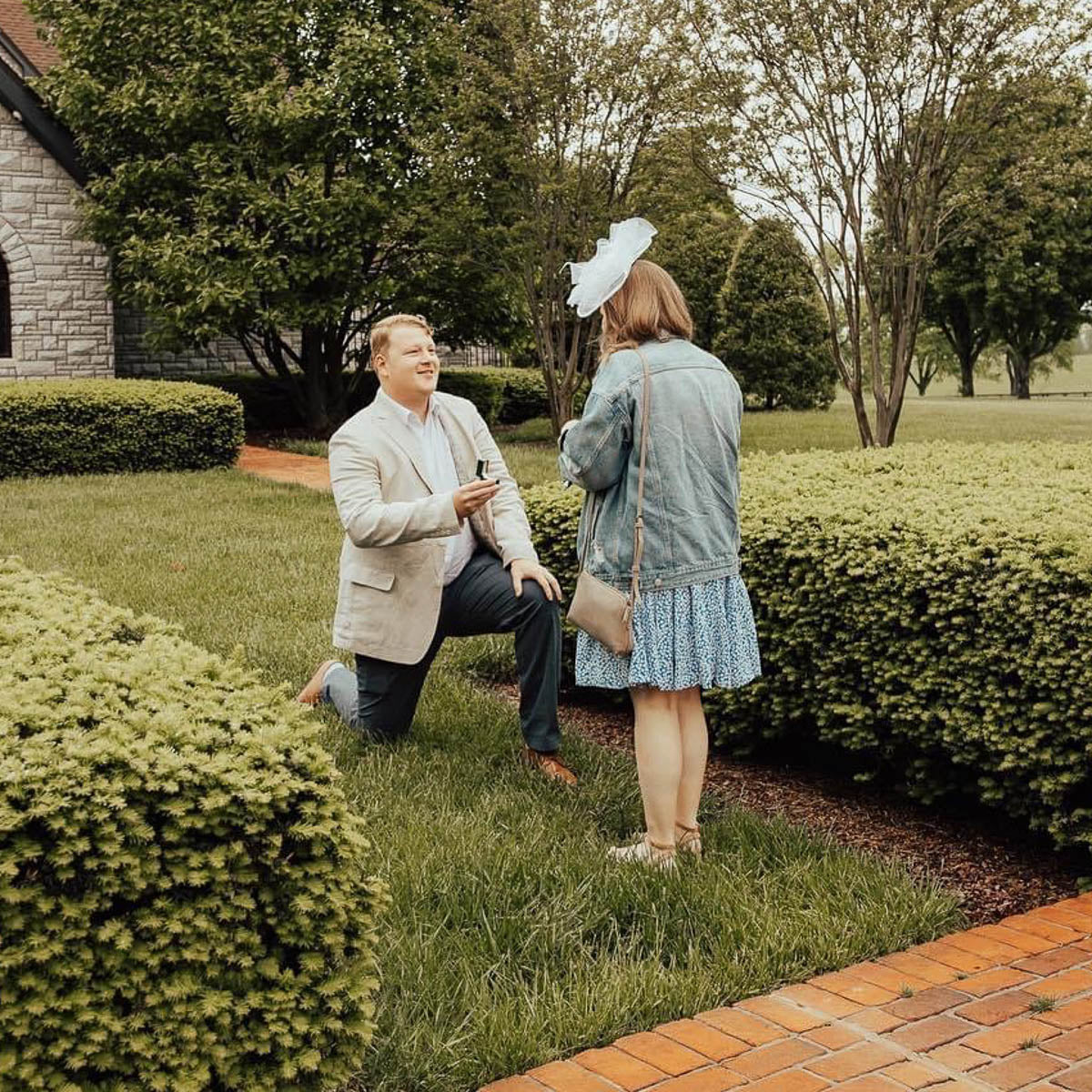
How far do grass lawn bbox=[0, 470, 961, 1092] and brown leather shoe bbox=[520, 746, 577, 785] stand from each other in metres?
0.07

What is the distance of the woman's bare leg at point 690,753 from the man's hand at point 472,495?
36.5 inches

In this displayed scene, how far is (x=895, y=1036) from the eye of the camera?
316 cm

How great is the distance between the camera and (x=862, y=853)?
14.1 ft

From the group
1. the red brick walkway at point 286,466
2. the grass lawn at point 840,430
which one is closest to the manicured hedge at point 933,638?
the grass lawn at point 840,430

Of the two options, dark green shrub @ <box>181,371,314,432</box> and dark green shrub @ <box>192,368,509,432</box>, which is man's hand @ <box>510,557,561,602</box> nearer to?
dark green shrub @ <box>192,368,509,432</box>

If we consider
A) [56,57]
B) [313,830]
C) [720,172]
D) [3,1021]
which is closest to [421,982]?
[313,830]

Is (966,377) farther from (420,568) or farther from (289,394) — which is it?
(420,568)

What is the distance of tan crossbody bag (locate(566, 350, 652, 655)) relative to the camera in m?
4.03

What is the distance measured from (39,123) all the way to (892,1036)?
18215 millimetres

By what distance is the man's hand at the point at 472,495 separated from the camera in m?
4.45

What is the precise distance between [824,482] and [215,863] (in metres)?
4.07

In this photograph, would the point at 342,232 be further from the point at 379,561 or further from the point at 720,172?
the point at 379,561

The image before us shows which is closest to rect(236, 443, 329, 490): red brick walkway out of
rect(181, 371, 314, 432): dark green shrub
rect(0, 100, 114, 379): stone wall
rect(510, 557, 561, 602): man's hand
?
rect(181, 371, 314, 432): dark green shrub

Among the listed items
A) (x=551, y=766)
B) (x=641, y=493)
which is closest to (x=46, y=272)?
(x=551, y=766)
